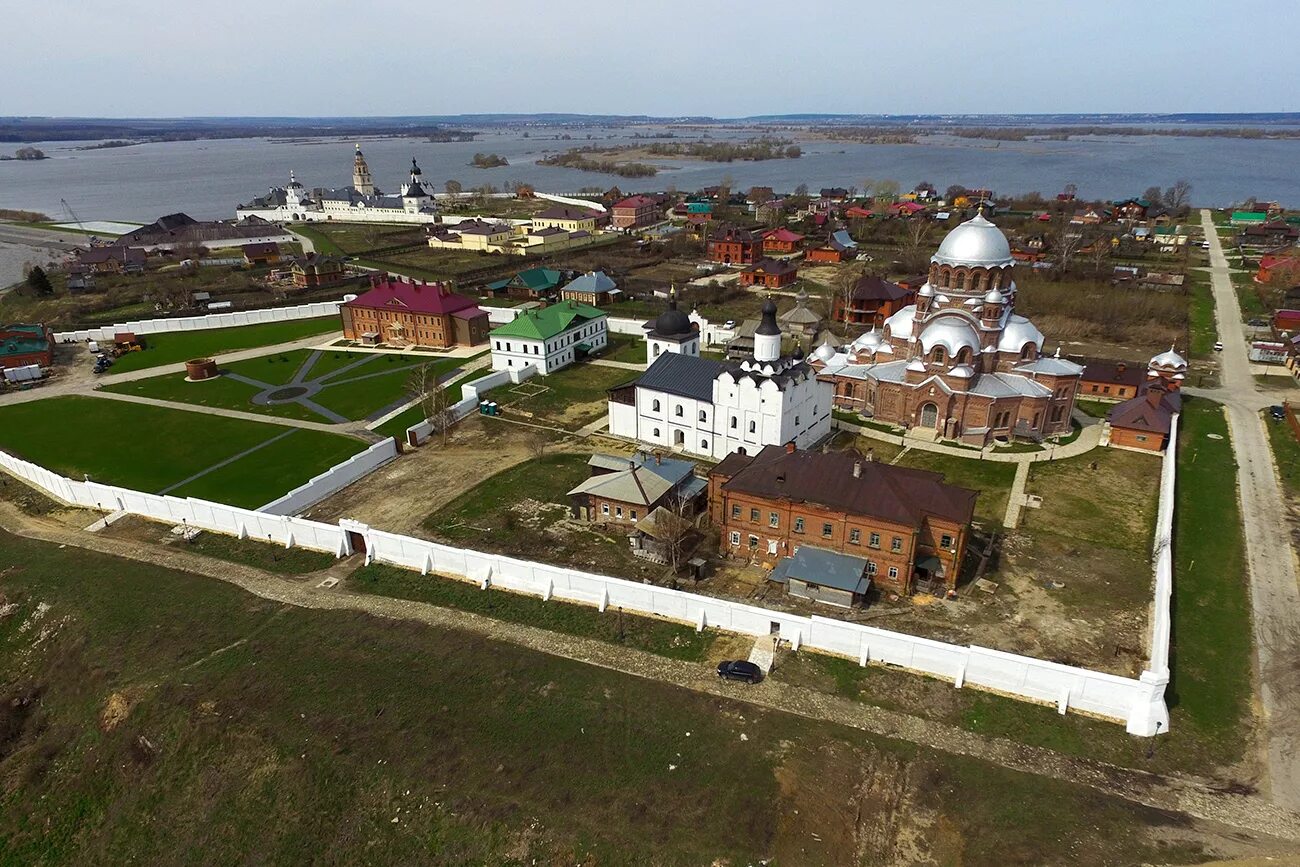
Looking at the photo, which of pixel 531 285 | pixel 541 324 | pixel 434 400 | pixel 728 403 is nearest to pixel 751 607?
pixel 728 403

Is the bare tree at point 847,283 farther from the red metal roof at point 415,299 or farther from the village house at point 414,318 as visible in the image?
the red metal roof at point 415,299

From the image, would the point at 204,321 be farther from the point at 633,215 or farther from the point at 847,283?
the point at 633,215

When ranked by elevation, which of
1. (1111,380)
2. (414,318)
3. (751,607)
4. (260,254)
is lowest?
(751,607)

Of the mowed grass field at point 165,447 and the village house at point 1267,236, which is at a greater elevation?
the village house at point 1267,236

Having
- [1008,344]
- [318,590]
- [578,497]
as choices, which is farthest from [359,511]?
[1008,344]

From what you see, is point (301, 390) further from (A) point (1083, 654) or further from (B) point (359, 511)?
(A) point (1083, 654)

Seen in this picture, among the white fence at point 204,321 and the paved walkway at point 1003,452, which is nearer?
the paved walkway at point 1003,452

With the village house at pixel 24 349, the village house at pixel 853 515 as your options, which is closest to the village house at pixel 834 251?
the village house at pixel 853 515

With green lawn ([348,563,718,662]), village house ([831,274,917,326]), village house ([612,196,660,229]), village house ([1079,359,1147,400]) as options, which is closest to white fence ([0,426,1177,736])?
green lawn ([348,563,718,662])
